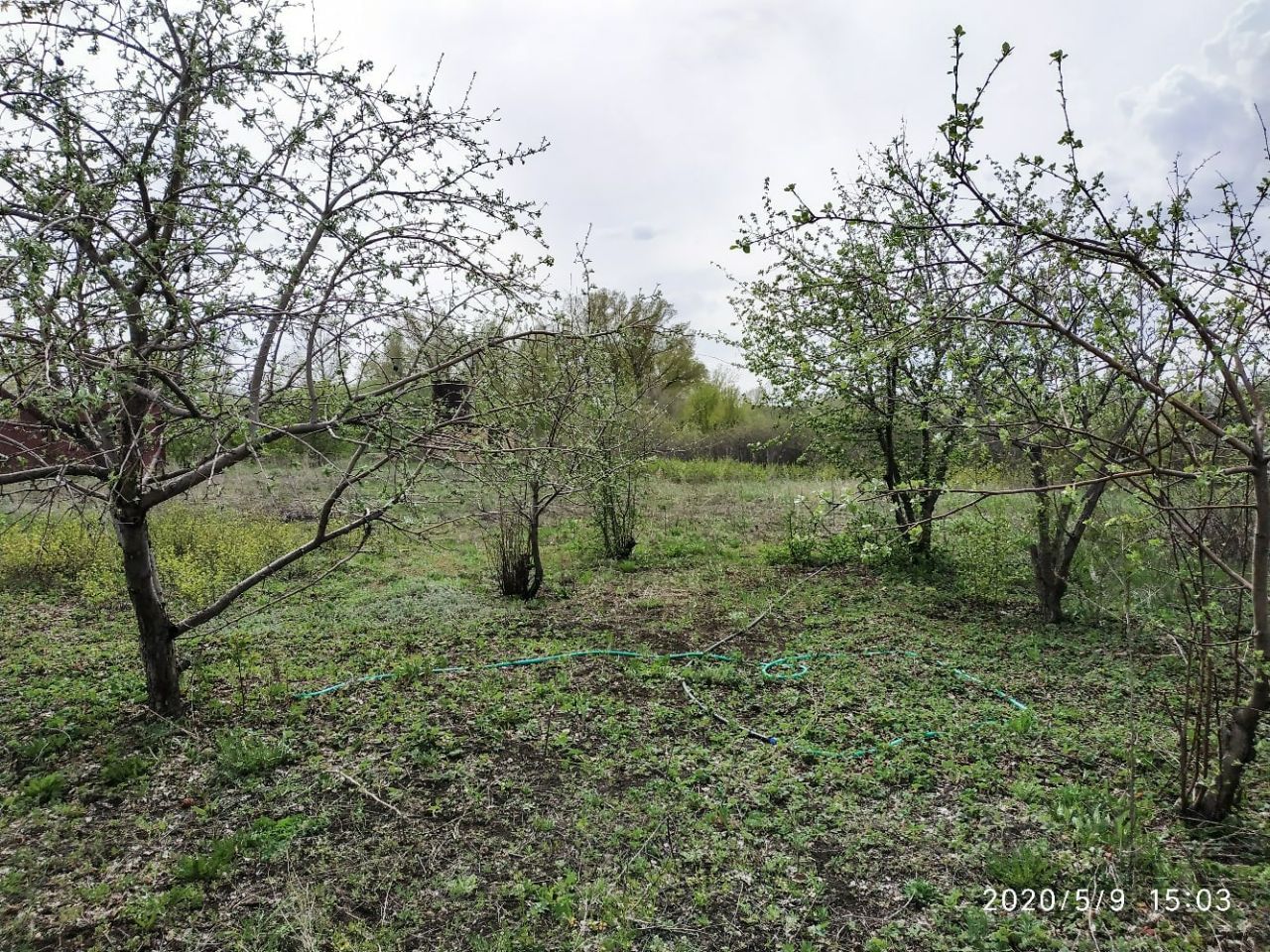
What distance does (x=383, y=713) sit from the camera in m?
4.00

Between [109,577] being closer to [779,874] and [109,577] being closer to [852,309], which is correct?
[779,874]

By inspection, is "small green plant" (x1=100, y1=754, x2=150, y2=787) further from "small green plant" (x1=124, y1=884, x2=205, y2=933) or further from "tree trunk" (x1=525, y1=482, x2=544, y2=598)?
"tree trunk" (x1=525, y1=482, x2=544, y2=598)

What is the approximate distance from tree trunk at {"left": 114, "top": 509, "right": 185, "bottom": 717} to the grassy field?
17 centimetres

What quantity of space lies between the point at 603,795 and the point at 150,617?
8.11ft

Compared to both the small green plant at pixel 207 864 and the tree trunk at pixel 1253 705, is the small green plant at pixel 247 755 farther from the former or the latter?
the tree trunk at pixel 1253 705

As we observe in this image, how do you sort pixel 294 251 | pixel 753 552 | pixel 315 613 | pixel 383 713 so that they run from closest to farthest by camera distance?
pixel 294 251
pixel 383 713
pixel 315 613
pixel 753 552

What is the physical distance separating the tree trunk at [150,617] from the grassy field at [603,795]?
0.17 meters

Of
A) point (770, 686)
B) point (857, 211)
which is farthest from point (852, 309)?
point (770, 686)

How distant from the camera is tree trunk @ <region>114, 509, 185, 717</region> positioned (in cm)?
348

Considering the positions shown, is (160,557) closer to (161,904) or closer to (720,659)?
(161,904)

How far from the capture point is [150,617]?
11.9ft

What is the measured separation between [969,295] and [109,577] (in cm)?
738

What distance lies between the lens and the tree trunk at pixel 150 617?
11.4 feet

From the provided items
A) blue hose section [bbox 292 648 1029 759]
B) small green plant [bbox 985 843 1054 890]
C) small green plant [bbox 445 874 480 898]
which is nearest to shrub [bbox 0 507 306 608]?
blue hose section [bbox 292 648 1029 759]
